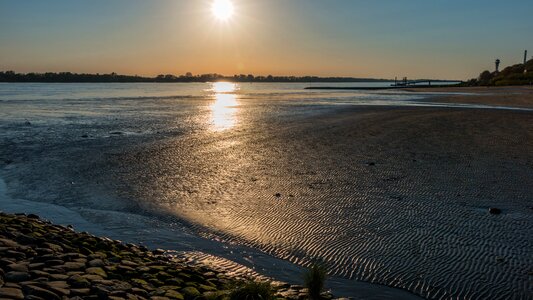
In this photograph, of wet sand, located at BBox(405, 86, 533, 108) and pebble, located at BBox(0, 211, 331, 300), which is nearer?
pebble, located at BBox(0, 211, 331, 300)

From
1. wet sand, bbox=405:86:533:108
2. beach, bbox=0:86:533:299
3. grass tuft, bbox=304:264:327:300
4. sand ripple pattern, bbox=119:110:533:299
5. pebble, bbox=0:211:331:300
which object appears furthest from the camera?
wet sand, bbox=405:86:533:108

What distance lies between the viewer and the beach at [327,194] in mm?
6590

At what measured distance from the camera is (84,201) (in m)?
10.2

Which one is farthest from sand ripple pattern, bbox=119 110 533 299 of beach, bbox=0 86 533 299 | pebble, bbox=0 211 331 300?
pebble, bbox=0 211 331 300

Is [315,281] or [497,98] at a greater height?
[497,98]

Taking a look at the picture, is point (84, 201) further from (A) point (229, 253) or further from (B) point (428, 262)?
(B) point (428, 262)

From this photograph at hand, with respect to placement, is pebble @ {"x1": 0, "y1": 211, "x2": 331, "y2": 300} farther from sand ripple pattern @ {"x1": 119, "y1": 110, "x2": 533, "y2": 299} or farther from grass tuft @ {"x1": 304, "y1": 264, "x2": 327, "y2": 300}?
sand ripple pattern @ {"x1": 119, "y1": 110, "x2": 533, "y2": 299}

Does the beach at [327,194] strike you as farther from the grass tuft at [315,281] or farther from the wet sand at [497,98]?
the wet sand at [497,98]

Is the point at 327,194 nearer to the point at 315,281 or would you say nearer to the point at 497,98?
the point at 315,281

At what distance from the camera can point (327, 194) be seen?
33.6 feet

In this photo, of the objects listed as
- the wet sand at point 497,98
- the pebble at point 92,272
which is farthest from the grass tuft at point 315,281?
the wet sand at point 497,98

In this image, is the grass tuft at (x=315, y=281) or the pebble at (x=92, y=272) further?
the grass tuft at (x=315, y=281)

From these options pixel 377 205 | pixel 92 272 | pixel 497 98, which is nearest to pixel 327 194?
pixel 377 205

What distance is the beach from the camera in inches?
259
